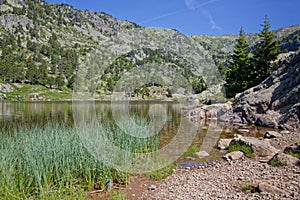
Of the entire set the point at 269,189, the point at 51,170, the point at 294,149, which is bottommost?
the point at 269,189

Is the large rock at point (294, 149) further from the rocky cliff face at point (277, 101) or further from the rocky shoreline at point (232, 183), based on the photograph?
the rocky cliff face at point (277, 101)

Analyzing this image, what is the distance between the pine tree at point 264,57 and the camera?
3450 cm

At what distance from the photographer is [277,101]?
67.4 feet

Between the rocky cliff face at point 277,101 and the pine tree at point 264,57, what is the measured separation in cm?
1055

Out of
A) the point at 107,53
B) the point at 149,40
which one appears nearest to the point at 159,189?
the point at 107,53

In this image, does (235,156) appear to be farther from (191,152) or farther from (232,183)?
(232,183)

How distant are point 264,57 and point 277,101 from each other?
1719cm

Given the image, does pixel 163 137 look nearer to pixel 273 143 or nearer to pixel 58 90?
pixel 273 143

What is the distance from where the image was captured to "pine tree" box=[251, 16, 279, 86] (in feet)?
113

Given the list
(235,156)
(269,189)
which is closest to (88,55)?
(235,156)

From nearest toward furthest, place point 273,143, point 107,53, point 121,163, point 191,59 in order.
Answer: point 121,163 < point 273,143 < point 107,53 < point 191,59

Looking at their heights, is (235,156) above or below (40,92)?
below

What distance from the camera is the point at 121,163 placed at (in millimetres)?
7543

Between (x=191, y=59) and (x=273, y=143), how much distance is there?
883 cm
